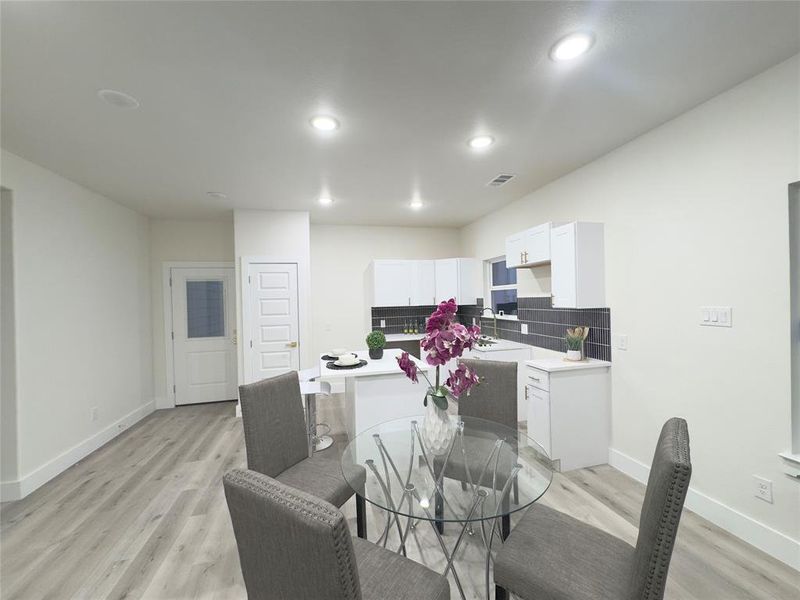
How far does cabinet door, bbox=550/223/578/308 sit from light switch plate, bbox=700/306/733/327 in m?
0.84

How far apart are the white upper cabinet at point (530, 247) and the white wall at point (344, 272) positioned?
2.14 m

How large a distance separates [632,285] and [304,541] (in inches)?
114

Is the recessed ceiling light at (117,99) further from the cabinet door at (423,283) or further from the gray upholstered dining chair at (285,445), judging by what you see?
the cabinet door at (423,283)

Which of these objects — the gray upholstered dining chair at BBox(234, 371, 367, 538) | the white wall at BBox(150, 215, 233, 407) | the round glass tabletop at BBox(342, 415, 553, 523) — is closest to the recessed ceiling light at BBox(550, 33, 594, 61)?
the round glass tabletop at BBox(342, 415, 553, 523)

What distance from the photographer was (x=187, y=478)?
281 centimetres

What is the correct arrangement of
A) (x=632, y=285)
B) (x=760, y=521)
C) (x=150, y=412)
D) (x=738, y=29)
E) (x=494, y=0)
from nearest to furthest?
(x=494, y=0), (x=738, y=29), (x=760, y=521), (x=632, y=285), (x=150, y=412)

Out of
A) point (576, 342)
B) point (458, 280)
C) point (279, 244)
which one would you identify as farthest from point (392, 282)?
point (576, 342)

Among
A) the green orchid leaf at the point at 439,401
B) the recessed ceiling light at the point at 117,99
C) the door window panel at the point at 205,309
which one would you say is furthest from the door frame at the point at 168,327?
the green orchid leaf at the point at 439,401

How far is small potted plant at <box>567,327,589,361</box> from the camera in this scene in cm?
297

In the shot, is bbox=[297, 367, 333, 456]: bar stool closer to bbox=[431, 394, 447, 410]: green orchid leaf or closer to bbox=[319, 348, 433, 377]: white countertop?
bbox=[319, 348, 433, 377]: white countertop

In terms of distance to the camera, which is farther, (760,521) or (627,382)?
(627,382)

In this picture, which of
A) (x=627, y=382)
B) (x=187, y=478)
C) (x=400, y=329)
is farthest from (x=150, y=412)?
(x=627, y=382)

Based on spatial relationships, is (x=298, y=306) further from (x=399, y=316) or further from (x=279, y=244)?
(x=399, y=316)

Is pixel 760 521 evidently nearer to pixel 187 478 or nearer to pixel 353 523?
pixel 353 523
